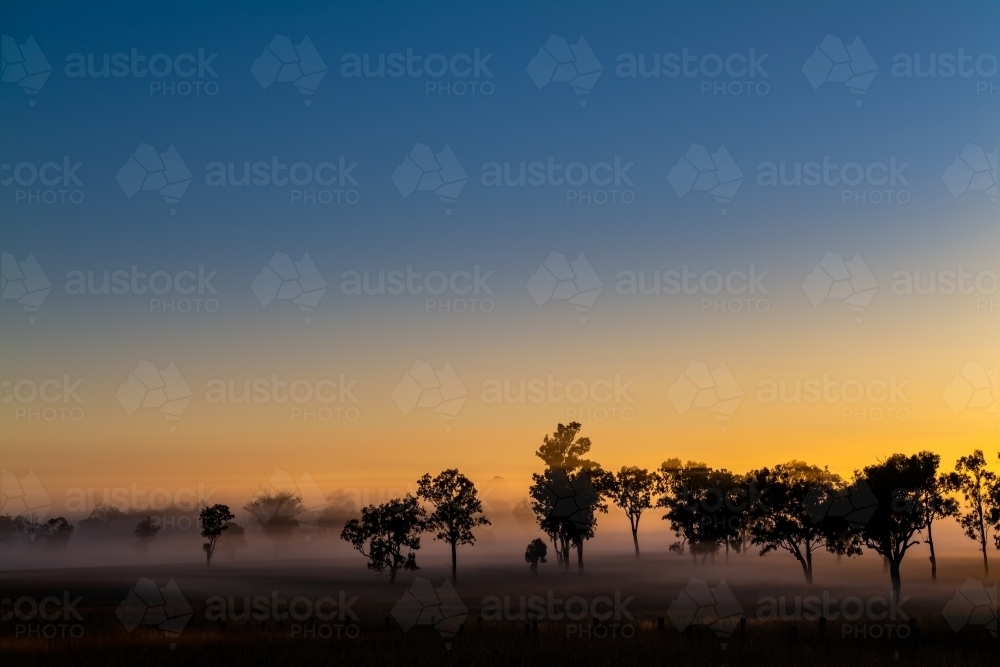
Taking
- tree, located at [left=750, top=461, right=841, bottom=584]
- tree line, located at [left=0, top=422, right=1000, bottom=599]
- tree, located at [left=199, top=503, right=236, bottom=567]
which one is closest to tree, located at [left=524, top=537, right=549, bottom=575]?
tree line, located at [left=0, top=422, right=1000, bottom=599]

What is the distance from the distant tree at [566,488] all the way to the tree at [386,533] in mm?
18911

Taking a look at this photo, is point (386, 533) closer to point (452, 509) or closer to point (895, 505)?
point (452, 509)

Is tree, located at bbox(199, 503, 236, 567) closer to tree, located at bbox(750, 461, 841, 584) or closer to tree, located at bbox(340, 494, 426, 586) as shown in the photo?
tree, located at bbox(340, 494, 426, 586)

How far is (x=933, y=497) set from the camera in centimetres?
9431

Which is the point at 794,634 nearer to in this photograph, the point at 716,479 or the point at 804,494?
the point at 804,494

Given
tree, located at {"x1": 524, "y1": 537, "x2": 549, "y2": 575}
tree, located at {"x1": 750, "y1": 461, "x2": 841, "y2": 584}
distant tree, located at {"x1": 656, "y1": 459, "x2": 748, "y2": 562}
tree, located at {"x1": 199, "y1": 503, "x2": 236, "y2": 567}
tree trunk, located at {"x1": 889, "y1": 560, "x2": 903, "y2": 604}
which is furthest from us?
tree, located at {"x1": 199, "y1": 503, "x2": 236, "y2": 567}

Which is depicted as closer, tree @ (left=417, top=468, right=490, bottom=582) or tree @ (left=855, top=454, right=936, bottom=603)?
tree @ (left=855, top=454, right=936, bottom=603)

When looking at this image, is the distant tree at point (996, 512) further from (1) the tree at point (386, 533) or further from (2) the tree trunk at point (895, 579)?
(1) the tree at point (386, 533)

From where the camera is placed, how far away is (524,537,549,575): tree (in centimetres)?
A: 14400

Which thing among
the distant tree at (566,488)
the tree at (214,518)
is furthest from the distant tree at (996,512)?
the tree at (214,518)

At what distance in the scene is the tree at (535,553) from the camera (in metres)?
144

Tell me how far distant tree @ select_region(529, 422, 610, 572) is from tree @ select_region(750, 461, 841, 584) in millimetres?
29927

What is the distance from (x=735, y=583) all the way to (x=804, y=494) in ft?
84.6

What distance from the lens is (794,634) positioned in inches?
1469
